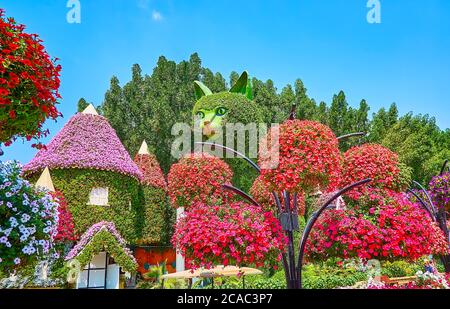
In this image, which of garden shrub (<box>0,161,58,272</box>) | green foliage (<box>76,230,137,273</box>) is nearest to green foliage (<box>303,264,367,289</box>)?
green foliage (<box>76,230,137,273</box>)

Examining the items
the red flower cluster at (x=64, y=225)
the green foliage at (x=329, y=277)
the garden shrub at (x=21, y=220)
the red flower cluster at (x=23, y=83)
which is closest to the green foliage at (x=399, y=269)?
the green foliage at (x=329, y=277)

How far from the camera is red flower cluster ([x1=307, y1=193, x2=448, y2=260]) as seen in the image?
6625 millimetres

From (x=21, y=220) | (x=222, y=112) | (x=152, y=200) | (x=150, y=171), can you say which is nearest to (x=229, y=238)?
(x=21, y=220)

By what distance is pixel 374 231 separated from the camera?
21.8 ft

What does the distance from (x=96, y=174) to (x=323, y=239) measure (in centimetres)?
1312

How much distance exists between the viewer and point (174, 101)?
82.2 ft

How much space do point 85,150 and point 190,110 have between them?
812 cm

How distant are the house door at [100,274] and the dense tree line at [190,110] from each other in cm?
795

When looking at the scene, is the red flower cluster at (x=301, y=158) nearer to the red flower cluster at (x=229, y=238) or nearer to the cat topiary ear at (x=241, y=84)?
the red flower cluster at (x=229, y=238)

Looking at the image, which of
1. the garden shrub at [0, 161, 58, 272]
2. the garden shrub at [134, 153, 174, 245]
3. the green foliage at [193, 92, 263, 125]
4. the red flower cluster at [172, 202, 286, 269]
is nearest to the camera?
the garden shrub at [0, 161, 58, 272]

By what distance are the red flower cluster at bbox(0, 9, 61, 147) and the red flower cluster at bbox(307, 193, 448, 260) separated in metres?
4.74

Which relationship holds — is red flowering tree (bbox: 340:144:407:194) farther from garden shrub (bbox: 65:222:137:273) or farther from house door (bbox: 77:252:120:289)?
A: house door (bbox: 77:252:120:289)

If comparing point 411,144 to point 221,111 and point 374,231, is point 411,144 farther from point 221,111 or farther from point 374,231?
point 374,231
